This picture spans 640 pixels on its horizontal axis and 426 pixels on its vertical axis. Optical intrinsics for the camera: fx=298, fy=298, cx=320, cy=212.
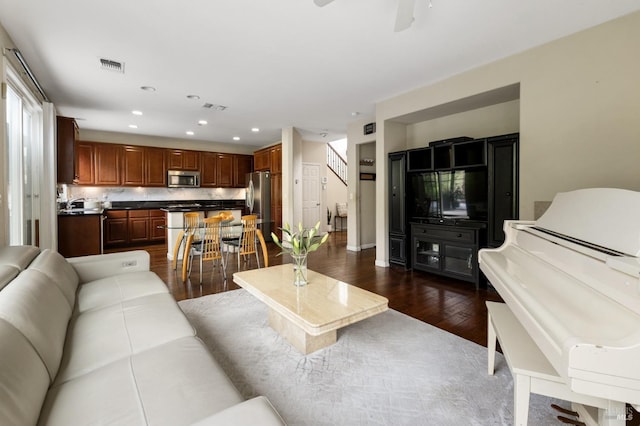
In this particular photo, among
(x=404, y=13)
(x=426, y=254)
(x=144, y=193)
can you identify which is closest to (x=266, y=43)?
(x=404, y=13)

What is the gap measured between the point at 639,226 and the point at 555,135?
6.76 feet

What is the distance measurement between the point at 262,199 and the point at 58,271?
5.56 metres

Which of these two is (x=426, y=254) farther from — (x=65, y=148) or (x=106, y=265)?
(x=65, y=148)

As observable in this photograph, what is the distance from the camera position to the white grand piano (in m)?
0.84

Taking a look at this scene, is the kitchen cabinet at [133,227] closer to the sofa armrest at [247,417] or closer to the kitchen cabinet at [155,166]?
the kitchen cabinet at [155,166]

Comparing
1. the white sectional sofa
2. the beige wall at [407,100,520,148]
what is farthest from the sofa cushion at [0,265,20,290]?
the beige wall at [407,100,520,148]

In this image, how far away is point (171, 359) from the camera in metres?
1.28

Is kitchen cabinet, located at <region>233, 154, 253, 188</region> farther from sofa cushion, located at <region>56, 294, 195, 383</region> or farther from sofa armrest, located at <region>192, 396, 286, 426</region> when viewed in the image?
sofa armrest, located at <region>192, 396, 286, 426</region>

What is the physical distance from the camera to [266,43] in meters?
2.87

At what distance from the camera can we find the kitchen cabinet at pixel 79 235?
14.8 ft

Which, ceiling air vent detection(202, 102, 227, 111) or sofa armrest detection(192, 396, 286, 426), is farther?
ceiling air vent detection(202, 102, 227, 111)

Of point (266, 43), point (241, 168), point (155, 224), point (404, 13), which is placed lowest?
point (155, 224)

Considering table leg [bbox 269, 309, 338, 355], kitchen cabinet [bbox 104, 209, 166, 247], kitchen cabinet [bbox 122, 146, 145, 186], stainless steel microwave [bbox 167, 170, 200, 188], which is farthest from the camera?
stainless steel microwave [bbox 167, 170, 200, 188]

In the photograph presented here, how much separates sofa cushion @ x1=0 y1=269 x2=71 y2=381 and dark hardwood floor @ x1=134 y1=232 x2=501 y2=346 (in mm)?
1807
